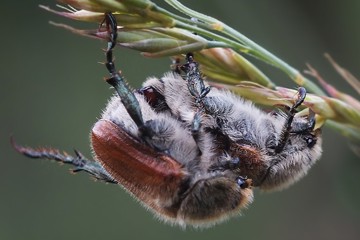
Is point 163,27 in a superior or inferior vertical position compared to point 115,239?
superior

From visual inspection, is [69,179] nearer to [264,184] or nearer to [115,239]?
[115,239]

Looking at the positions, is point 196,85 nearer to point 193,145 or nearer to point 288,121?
point 193,145

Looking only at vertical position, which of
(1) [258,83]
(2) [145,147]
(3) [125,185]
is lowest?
(3) [125,185]

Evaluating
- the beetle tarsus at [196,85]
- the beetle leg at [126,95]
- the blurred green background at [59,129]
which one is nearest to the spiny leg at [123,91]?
the beetle leg at [126,95]

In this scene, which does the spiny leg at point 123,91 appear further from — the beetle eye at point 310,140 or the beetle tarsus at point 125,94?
the beetle eye at point 310,140

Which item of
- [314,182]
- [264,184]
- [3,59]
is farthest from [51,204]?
[264,184]

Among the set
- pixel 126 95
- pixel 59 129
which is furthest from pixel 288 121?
pixel 59 129
